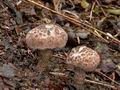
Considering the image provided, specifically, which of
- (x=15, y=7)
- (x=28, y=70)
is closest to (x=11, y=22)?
(x=15, y=7)

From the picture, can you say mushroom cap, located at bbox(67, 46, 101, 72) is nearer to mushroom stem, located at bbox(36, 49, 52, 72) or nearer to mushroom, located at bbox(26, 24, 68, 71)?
mushroom, located at bbox(26, 24, 68, 71)

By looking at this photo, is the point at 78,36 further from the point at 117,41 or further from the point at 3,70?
the point at 3,70

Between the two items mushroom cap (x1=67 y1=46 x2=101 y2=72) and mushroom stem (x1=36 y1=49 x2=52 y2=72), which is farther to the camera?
mushroom stem (x1=36 y1=49 x2=52 y2=72)

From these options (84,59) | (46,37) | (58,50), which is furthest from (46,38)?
(58,50)

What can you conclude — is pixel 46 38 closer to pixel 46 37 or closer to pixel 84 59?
pixel 46 37

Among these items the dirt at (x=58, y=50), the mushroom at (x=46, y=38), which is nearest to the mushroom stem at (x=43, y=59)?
the dirt at (x=58, y=50)

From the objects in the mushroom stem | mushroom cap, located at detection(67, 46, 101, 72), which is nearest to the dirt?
the mushroom stem

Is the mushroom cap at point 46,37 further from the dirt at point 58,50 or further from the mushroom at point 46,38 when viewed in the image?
the dirt at point 58,50
